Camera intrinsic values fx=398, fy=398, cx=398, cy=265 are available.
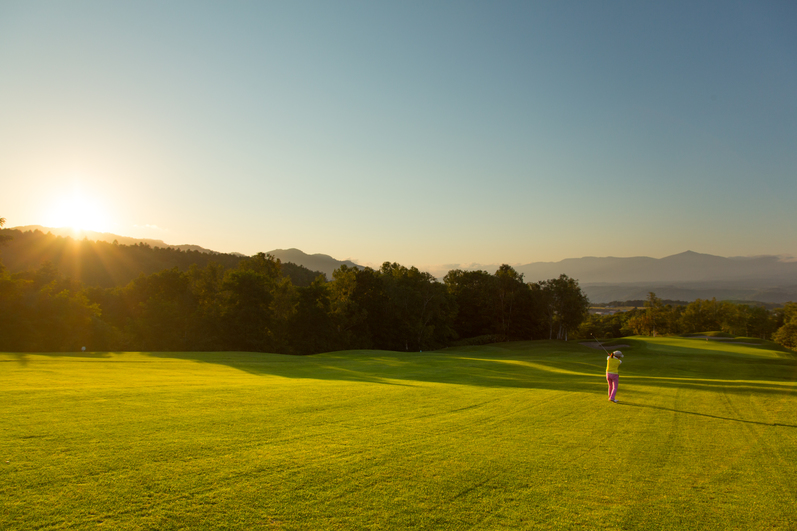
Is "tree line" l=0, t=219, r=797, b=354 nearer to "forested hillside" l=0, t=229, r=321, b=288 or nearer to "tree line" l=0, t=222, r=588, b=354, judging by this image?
"tree line" l=0, t=222, r=588, b=354

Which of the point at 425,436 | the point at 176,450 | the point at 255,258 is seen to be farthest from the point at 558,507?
the point at 255,258

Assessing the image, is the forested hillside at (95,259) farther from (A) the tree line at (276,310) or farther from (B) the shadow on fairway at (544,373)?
(B) the shadow on fairway at (544,373)

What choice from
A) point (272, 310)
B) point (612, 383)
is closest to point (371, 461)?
point (612, 383)

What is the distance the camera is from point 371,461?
6289mm

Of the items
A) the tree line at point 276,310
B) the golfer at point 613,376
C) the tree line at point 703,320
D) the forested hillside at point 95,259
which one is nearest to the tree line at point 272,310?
the tree line at point 276,310

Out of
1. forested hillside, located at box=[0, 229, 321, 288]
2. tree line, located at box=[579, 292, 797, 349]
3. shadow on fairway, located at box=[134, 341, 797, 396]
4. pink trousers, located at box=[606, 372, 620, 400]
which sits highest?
forested hillside, located at box=[0, 229, 321, 288]

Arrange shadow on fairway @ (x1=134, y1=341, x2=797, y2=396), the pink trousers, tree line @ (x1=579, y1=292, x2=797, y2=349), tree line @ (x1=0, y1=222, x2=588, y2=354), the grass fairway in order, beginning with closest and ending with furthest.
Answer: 1. the grass fairway
2. the pink trousers
3. shadow on fairway @ (x1=134, y1=341, x2=797, y2=396)
4. tree line @ (x1=0, y1=222, x2=588, y2=354)
5. tree line @ (x1=579, y1=292, x2=797, y2=349)

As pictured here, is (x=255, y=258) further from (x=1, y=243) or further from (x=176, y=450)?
(x=176, y=450)

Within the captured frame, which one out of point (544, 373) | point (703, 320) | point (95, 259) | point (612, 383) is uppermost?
point (95, 259)

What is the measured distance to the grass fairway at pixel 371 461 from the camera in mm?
4645

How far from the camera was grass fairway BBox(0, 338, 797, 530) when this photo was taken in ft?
15.2

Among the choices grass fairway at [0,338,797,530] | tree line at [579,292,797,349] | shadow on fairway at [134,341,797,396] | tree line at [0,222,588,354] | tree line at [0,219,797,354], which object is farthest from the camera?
tree line at [579,292,797,349]

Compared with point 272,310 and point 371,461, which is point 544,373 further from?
point 272,310

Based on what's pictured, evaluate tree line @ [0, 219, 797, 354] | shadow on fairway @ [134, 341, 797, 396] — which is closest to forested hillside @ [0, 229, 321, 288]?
tree line @ [0, 219, 797, 354]
